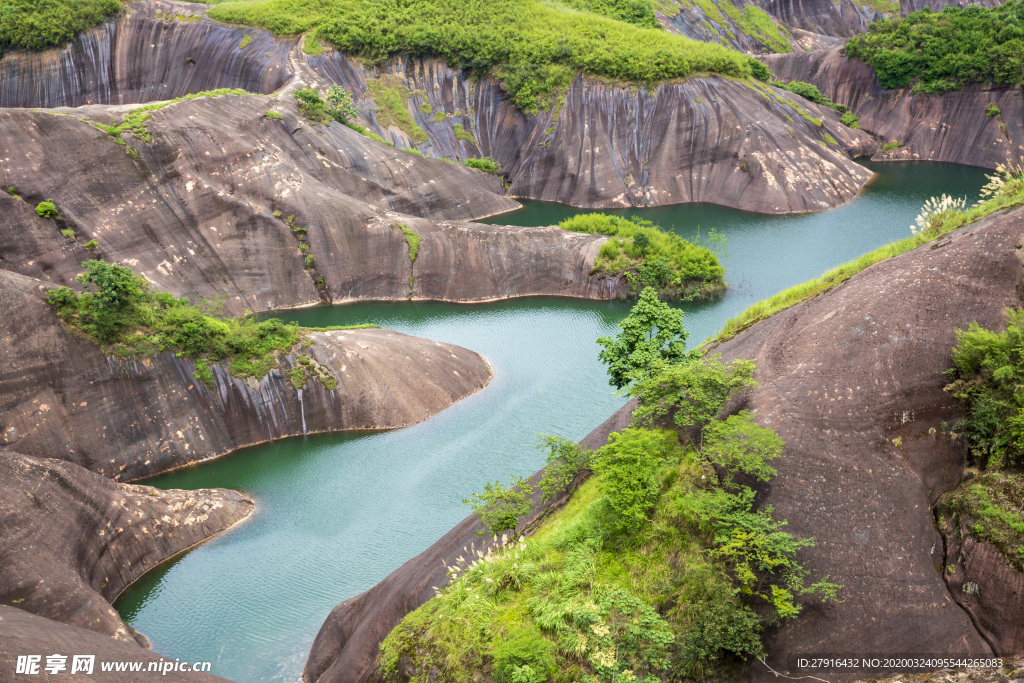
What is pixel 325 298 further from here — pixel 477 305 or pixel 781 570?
pixel 781 570

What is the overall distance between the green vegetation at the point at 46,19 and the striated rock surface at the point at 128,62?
754mm

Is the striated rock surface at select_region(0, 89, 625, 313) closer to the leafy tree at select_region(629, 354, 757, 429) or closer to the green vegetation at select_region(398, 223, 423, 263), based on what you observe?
the green vegetation at select_region(398, 223, 423, 263)

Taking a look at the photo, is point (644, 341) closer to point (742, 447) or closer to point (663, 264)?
point (742, 447)

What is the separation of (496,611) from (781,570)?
4.99 metres

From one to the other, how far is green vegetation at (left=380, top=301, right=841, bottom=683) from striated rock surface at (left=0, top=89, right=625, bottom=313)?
29374 millimetres

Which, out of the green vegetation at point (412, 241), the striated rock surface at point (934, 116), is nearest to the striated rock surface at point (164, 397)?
the green vegetation at point (412, 241)

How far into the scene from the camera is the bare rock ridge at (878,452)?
12.2 metres

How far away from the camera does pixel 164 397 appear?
27.8 m

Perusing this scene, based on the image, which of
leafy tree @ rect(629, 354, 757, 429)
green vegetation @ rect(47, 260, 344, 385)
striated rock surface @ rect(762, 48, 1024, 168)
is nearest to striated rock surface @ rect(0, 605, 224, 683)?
leafy tree @ rect(629, 354, 757, 429)

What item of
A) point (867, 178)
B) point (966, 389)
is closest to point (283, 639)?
point (966, 389)

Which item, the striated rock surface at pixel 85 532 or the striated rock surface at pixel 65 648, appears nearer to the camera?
the striated rock surface at pixel 65 648

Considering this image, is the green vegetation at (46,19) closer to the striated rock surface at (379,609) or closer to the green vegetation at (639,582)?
the striated rock surface at (379,609)

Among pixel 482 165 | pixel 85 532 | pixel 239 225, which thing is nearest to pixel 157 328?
pixel 85 532

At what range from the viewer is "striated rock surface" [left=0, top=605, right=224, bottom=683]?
14.0 metres
